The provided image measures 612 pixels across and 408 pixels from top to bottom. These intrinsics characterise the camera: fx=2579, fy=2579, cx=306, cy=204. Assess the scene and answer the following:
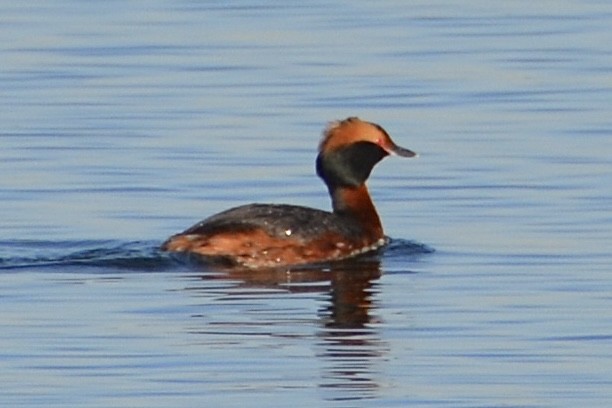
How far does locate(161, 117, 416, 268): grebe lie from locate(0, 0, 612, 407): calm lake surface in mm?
224

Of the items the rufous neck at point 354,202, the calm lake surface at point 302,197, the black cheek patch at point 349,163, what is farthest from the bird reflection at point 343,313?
the black cheek patch at point 349,163

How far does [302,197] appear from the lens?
20.9m

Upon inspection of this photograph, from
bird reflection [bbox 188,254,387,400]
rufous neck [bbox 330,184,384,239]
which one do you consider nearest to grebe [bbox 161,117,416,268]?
rufous neck [bbox 330,184,384,239]

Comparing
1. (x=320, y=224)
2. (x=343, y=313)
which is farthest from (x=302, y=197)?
(x=343, y=313)

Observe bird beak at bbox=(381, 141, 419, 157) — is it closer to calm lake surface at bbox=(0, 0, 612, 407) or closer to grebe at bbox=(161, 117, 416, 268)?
grebe at bbox=(161, 117, 416, 268)

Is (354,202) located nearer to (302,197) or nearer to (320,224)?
(320,224)

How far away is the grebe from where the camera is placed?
17.9 m

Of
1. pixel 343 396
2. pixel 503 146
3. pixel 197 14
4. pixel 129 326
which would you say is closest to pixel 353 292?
pixel 129 326

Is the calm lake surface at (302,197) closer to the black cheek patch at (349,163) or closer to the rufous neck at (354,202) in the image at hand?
the rufous neck at (354,202)

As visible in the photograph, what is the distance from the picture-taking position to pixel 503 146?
74.6 feet

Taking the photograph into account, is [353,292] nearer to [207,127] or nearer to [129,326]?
[129,326]

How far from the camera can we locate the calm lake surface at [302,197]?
13.9 m

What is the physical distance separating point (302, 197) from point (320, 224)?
2.46 m

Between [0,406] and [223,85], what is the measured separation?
1416 cm
